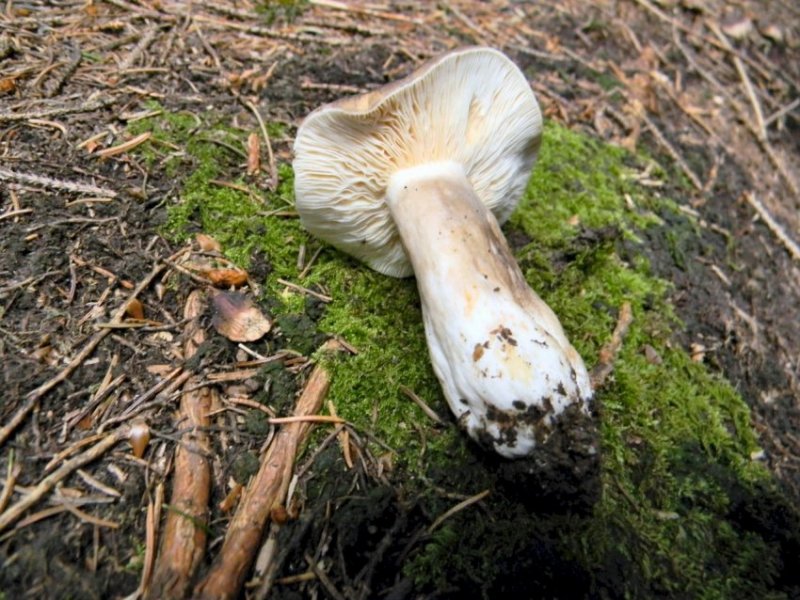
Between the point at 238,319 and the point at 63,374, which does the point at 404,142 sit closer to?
the point at 238,319

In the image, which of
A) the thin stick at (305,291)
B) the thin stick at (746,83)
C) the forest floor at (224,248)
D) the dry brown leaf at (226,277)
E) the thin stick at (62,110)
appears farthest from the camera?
the thin stick at (746,83)

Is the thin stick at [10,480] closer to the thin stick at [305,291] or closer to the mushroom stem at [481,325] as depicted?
the thin stick at [305,291]

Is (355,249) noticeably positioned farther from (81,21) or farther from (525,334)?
(81,21)

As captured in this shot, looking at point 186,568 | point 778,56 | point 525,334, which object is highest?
point 778,56

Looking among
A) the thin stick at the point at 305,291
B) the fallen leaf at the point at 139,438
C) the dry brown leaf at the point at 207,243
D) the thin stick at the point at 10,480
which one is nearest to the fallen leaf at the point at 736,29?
the thin stick at the point at 305,291

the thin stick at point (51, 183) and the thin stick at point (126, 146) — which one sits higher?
the thin stick at point (126, 146)

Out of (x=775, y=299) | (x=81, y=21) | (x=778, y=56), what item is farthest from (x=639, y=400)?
(x=778, y=56)
